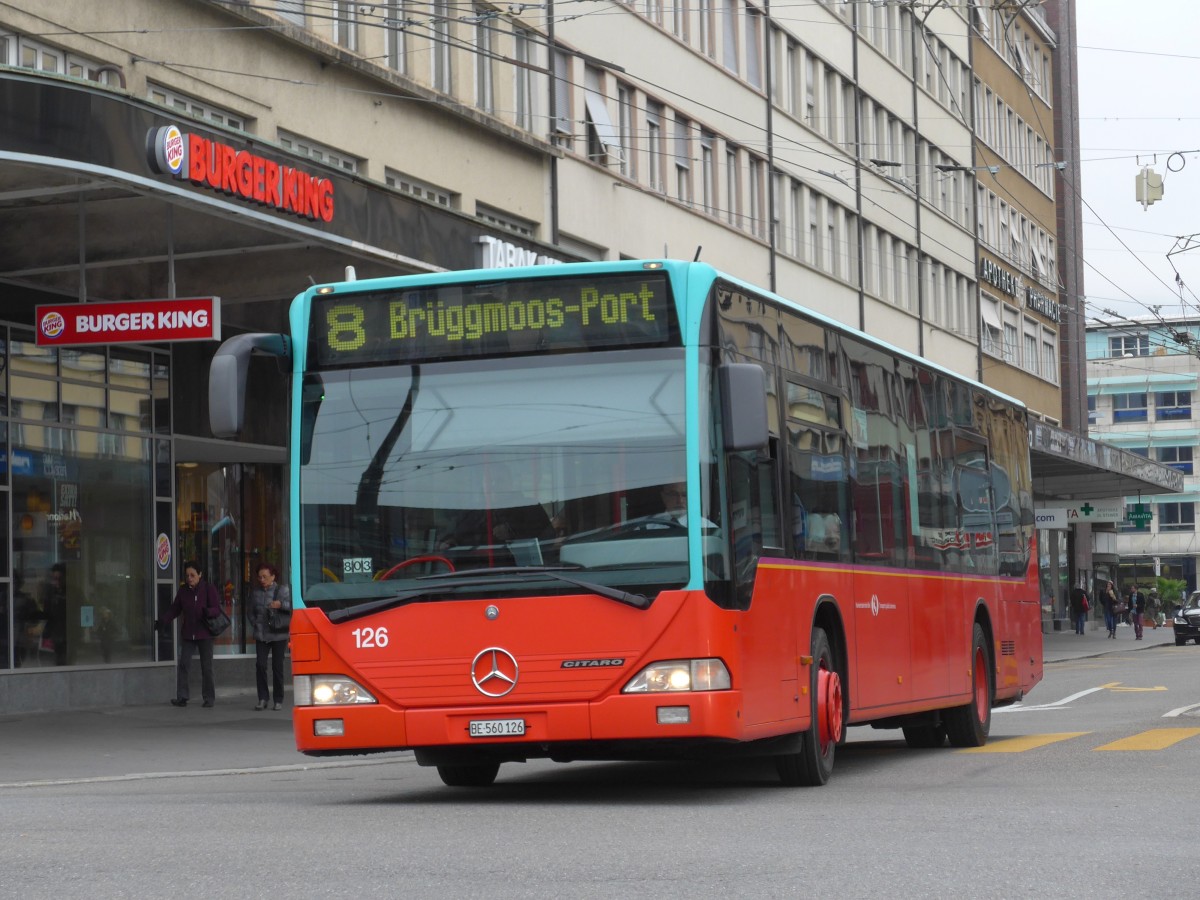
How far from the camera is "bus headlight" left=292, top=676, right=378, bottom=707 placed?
11.5 m

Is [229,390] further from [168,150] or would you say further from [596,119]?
[596,119]

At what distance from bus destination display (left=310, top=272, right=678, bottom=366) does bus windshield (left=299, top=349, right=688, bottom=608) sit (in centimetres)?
10

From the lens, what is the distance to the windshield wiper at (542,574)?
1110cm

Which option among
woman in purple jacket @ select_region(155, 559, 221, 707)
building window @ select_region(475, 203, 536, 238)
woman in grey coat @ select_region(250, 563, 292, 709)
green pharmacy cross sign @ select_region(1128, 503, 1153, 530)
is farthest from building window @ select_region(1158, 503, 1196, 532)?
woman in purple jacket @ select_region(155, 559, 221, 707)

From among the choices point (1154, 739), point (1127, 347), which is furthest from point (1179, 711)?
point (1127, 347)

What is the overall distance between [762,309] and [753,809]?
301 cm

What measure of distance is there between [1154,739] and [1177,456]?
10078 cm

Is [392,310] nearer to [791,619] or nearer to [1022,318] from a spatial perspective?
[791,619]

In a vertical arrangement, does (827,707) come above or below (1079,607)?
above

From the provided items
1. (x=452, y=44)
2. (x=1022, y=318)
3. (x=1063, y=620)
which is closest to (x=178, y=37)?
(x=452, y=44)

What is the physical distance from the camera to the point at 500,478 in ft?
36.8

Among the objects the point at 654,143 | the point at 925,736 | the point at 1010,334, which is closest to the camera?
the point at 925,736

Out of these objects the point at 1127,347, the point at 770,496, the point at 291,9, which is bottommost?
the point at 770,496

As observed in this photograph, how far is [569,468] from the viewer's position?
441 inches
